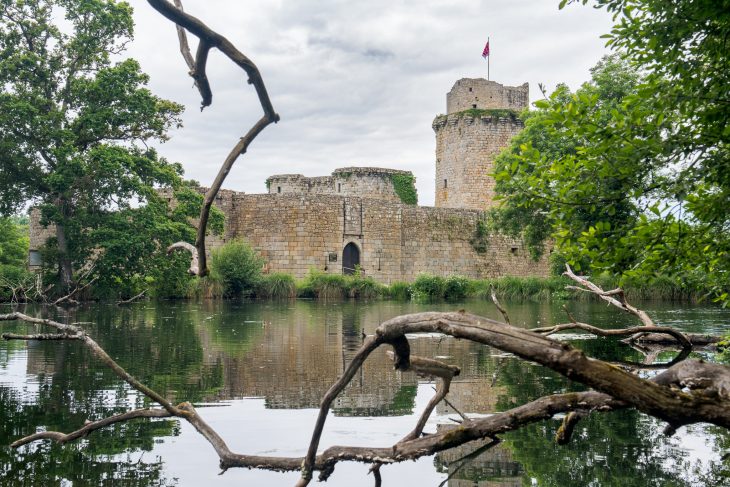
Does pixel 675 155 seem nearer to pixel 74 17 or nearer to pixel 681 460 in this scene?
pixel 681 460

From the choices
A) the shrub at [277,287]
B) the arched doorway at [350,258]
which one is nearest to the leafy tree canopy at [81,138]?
the shrub at [277,287]

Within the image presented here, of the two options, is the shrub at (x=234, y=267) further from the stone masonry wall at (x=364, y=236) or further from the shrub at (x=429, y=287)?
the shrub at (x=429, y=287)

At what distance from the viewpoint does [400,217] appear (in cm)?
3578

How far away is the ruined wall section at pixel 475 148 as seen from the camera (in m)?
41.0

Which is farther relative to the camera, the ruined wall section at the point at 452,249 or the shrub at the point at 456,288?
the ruined wall section at the point at 452,249

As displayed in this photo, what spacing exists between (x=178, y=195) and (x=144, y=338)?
12.1 m

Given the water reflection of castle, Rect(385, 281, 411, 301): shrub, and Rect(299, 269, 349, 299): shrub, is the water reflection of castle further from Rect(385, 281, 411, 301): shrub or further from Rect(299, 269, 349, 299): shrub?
Rect(299, 269, 349, 299): shrub

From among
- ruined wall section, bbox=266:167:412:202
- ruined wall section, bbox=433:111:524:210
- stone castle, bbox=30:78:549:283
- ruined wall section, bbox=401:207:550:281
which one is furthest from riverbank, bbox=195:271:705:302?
ruined wall section, bbox=433:111:524:210

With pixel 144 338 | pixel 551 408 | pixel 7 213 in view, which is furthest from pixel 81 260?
pixel 551 408

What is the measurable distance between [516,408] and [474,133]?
38.2 meters

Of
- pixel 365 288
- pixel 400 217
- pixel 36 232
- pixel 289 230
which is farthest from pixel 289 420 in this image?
pixel 400 217

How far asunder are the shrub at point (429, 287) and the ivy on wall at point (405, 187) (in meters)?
11.3

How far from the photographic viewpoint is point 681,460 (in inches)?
199

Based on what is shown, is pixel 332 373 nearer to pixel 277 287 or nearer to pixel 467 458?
pixel 467 458
